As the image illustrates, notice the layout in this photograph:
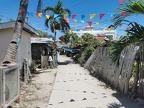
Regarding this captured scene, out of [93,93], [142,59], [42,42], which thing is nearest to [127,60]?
[142,59]

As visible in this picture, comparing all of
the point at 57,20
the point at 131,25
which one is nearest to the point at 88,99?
the point at 131,25

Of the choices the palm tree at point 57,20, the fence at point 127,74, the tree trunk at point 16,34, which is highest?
the palm tree at point 57,20

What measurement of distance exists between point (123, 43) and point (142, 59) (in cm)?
104

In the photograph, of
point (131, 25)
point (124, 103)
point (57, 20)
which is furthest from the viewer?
point (57, 20)

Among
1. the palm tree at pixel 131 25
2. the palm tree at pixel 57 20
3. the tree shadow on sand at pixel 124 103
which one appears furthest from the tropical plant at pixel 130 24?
the palm tree at pixel 57 20

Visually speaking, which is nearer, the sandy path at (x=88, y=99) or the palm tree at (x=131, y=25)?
the palm tree at (x=131, y=25)

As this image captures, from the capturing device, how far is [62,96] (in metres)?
7.30

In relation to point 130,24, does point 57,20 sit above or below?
above

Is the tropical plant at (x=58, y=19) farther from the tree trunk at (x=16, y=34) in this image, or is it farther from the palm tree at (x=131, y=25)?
the palm tree at (x=131, y=25)

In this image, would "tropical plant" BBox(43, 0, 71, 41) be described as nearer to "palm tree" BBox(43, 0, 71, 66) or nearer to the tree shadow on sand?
"palm tree" BBox(43, 0, 71, 66)

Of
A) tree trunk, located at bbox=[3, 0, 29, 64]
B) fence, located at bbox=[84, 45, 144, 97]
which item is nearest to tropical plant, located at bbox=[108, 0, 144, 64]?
fence, located at bbox=[84, 45, 144, 97]

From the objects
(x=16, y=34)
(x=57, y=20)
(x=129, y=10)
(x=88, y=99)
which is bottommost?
(x=88, y=99)

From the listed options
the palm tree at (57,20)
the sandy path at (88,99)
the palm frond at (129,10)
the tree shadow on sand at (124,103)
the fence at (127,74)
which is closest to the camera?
the palm frond at (129,10)

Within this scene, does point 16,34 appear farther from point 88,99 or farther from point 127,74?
point 127,74
